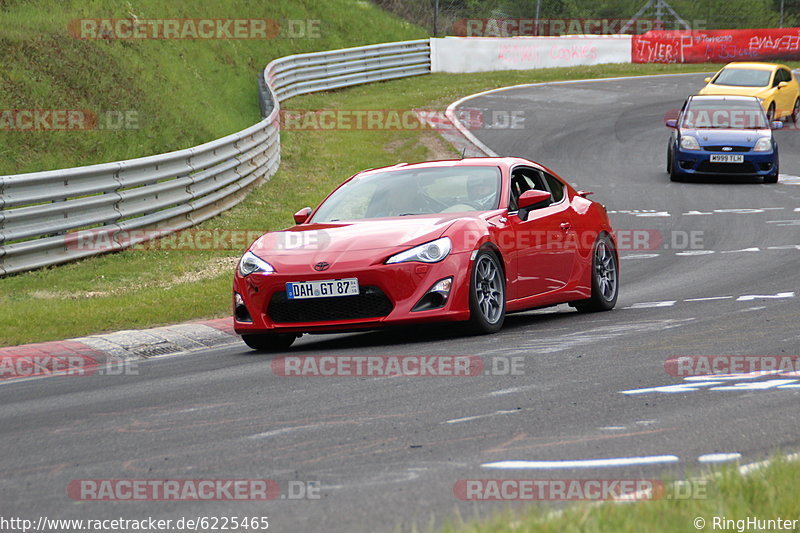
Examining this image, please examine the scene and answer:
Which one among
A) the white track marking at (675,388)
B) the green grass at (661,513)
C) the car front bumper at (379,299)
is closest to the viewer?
the green grass at (661,513)

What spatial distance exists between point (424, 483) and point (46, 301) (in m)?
8.03

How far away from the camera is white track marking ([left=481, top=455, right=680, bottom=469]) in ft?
16.0

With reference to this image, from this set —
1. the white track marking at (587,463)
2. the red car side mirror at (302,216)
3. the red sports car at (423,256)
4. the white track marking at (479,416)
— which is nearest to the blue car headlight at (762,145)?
the red sports car at (423,256)

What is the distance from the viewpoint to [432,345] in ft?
28.3

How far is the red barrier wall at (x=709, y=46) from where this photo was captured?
48656 mm

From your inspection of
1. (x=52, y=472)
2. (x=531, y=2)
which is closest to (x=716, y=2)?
(x=531, y=2)

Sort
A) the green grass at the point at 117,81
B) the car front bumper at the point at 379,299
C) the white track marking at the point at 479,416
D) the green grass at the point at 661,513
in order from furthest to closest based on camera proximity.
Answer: the green grass at the point at 117,81 < the car front bumper at the point at 379,299 < the white track marking at the point at 479,416 < the green grass at the point at 661,513

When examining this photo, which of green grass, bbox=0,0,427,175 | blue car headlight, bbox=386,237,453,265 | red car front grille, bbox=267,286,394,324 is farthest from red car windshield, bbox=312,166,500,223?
green grass, bbox=0,0,427,175

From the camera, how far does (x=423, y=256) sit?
8719 millimetres

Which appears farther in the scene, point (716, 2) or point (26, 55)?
point (716, 2)

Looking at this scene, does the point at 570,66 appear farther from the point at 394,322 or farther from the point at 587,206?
the point at 394,322

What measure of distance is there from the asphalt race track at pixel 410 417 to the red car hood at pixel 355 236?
734mm

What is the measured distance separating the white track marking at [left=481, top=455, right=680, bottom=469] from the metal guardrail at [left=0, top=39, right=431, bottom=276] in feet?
30.0

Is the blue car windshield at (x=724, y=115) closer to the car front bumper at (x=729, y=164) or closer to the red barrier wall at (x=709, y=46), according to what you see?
the car front bumper at (x=729, y=164)
